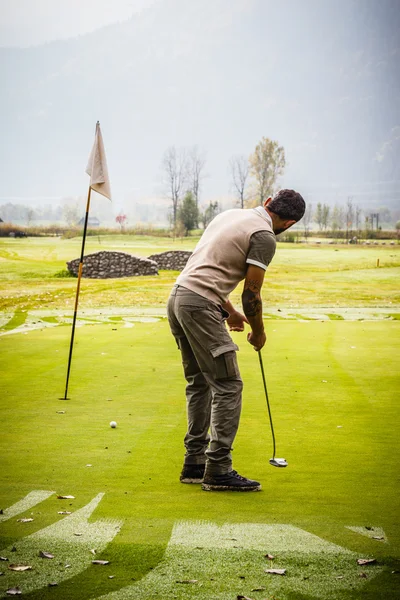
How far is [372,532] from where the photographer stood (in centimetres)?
250

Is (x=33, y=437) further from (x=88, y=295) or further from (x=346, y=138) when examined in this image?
(x=346, y=138)

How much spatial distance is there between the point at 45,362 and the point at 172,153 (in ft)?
41.9

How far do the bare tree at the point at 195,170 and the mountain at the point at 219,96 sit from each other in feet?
0.74

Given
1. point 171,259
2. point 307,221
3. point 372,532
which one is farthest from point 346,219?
point 372,532

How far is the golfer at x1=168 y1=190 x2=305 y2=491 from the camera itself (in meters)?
2.99

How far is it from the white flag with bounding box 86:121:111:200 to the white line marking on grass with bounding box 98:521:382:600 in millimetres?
2903

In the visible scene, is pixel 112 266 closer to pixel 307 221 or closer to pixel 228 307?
pixel 307 221

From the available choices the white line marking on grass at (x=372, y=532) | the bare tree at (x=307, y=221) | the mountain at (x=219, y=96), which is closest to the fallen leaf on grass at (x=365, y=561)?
the white line marking on grass at (x=372, y=532)

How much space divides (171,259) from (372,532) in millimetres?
13985

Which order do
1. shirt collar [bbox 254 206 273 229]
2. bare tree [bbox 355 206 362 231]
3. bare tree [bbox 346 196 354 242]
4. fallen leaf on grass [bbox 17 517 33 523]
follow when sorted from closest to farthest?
fallen leaf on grass [bbox 17 517 33 523] → shirt collar [bbox 254 206 273 229] → bare tree [bbox 355 206 362 231] → bare tree [bbox 346 196 354 242]

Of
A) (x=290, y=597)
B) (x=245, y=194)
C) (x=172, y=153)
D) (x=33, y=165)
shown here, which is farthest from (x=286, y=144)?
(x=290, y=597)

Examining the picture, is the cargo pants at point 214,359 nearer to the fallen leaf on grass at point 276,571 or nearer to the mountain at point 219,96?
the fallen leaf on grass at point 276,571

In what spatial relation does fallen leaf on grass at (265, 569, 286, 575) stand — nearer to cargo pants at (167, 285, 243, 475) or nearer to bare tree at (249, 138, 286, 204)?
cargo pants at (167, 285, 243, 475)

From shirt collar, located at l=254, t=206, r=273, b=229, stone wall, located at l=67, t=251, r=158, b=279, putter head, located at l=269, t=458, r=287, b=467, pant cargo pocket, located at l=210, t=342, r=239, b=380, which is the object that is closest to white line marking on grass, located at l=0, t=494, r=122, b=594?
pant cargo pocket, located at l=210, t=342, r=239, b=380
